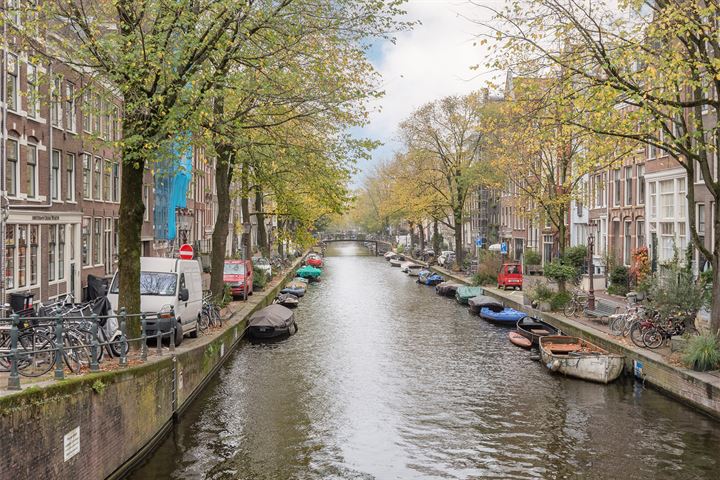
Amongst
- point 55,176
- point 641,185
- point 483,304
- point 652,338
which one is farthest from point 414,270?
point 652,338

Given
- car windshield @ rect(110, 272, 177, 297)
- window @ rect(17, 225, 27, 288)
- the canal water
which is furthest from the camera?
window @ rect(17, 225, 27, 288)

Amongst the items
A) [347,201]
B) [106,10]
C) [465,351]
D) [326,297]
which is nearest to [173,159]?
[106,10]

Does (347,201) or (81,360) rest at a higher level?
(347,201)

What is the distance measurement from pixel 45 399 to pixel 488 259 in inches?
1708

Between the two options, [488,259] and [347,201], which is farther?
[488,259]

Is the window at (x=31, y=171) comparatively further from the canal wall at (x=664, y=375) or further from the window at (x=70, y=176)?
the canal wall at (x=664, y=375)

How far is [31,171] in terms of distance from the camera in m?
26.6

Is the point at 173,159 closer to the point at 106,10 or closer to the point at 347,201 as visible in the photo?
the point at 106,10

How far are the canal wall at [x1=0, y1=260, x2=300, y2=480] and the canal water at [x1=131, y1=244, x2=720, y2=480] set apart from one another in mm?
646

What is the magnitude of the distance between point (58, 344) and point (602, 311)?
76.1ft

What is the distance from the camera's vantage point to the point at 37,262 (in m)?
27.0

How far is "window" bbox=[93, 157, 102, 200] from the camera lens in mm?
34344

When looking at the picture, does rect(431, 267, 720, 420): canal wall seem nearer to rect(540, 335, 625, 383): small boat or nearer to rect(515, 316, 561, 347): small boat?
rect(540, 335, 625, 383): small boat

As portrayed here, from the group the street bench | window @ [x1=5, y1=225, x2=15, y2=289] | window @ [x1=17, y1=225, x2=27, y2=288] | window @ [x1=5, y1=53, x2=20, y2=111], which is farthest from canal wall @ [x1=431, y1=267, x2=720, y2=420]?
window @ [x1=5, y1=53, x2=20, y2=111]
